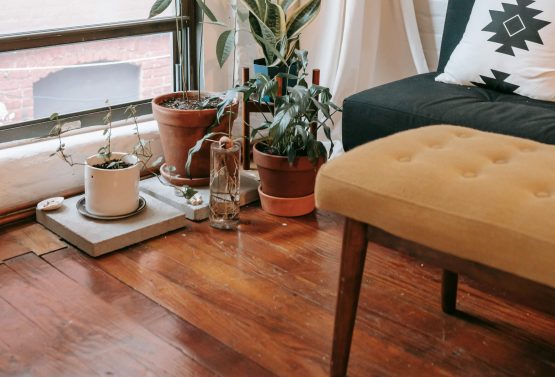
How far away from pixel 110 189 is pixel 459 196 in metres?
1.22

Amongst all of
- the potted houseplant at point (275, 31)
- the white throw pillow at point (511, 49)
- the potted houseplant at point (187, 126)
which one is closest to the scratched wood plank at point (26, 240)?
the potted houseplant at point (187, 126)

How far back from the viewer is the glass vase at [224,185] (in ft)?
7.73

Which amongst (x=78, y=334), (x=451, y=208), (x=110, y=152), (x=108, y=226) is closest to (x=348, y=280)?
(x=451, y=208)

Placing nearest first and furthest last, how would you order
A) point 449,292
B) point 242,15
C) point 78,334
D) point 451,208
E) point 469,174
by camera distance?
point 451,208 < point 469,174 < point 78,334 < point 449,292 < point 242,15

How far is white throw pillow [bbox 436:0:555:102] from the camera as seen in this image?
7.56ft

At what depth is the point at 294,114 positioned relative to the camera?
2334 millimetres

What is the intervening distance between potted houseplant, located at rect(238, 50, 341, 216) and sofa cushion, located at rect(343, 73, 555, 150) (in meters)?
0.10

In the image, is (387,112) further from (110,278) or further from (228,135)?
(110,278)

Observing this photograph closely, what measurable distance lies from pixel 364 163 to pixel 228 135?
3.65 feet

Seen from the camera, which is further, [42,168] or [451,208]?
[42,168]

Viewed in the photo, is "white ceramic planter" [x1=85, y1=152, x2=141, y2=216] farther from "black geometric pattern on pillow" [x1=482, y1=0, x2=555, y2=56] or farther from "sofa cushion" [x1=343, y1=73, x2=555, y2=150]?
"black geometric pattern on pillow" [x1=482, y1=0, x2=555, y2=56]

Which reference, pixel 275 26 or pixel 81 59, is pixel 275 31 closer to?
pixel 275 26

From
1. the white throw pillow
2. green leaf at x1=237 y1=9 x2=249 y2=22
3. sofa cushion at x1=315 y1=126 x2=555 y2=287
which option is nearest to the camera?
sofa cushion at x1=315 y1=126 x2=555 y2=287

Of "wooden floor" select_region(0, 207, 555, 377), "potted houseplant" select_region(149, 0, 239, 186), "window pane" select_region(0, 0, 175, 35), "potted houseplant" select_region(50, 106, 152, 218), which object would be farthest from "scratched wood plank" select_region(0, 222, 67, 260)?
"window pane" select_region(0, 0, 175, 35)
